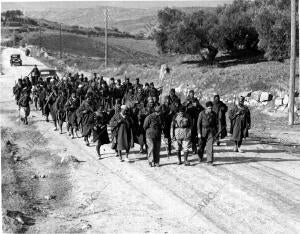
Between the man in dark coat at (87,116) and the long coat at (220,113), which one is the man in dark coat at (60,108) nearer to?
the man in dark coat at (87,116)

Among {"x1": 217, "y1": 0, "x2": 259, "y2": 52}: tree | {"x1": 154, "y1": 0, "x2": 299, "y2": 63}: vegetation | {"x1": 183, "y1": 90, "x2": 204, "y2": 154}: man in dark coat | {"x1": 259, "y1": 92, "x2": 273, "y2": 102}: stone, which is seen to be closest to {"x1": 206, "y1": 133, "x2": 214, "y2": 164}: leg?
{"x1": 183, "y1": 90, "x2": 204, "y2": 154}: man in dark coat

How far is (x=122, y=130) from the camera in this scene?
1487 centimetres

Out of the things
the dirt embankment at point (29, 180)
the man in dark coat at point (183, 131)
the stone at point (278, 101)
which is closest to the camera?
the dirt embankment at point (29, 180)

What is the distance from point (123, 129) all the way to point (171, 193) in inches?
132

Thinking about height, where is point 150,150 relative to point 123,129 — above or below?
below

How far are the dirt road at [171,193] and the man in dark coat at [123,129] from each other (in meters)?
0.57

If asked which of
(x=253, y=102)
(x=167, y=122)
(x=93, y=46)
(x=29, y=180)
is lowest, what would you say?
(x=93, y=46)

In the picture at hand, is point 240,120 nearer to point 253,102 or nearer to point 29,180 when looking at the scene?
point 29,180

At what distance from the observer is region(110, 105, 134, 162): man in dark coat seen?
1486 cm

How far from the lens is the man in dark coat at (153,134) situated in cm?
1434

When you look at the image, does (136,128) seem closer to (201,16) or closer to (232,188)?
(232,188)

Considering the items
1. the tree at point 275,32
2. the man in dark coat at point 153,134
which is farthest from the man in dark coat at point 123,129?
the tree at point 275,32

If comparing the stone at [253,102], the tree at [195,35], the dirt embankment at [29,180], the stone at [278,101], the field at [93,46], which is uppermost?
the tree at [195,35]

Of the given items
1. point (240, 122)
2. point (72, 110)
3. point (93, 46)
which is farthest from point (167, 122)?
point (93, 46)
